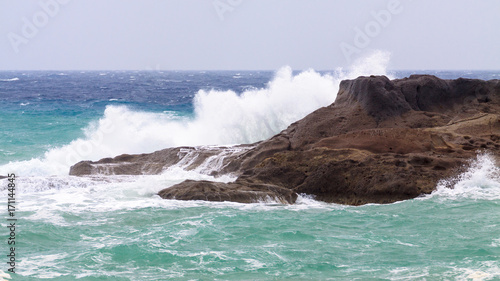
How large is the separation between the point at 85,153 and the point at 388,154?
10.8 meters

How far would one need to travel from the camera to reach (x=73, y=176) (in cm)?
1280

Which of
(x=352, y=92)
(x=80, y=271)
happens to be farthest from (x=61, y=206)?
(x=352, y=92)

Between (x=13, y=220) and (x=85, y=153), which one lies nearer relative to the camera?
(x=13, y=220)

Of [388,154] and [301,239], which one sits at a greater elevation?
[388,154]

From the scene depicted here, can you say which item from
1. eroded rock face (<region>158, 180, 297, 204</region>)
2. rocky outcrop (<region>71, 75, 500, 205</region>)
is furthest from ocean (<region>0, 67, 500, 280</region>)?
rocky outcrop (<region>71, 75, 500, 205</region>)

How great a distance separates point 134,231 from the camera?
9086mm

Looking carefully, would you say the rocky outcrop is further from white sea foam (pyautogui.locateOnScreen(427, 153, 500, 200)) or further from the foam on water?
the foam on water

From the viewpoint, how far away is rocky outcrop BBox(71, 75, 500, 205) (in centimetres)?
1106

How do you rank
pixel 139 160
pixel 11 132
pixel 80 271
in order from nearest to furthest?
1. pixel 80 271
2. pixel 139 160
3. pixel 11 132

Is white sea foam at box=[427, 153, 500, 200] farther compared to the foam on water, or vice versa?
the foam on water

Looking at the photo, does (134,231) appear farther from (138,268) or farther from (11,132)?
(11,132)

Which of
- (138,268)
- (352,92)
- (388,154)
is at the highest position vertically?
(352,92)

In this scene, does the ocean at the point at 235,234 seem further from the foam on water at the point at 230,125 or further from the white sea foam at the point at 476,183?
the foam on water at the point at 230,125

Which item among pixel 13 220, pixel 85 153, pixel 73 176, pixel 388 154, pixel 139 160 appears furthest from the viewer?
pixel 85 153
